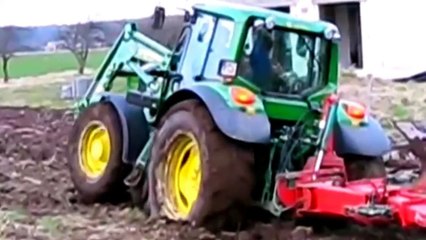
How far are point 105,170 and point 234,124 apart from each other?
2.14 metres

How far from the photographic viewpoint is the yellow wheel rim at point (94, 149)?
1008 centimetres

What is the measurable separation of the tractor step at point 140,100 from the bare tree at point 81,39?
21938mm

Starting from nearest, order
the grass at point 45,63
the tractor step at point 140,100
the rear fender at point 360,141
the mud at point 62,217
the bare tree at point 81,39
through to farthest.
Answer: the mud at point 62,217
the rear fender at point 360,141
the tractor step at point 140,100
the bare tree at point 81,39
the grass at point 45,63

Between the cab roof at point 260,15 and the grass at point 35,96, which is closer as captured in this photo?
the cab roof at point 260,15

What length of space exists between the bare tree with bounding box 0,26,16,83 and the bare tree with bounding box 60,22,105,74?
1871mm

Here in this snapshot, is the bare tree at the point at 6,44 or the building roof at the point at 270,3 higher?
the building roof at the point at 270,3

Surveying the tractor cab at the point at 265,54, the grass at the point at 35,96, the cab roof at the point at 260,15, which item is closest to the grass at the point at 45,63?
the grass at the point at 35,96

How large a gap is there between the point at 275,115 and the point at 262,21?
28.5 inches

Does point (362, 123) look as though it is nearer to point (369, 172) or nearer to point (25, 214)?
point (369, 172)

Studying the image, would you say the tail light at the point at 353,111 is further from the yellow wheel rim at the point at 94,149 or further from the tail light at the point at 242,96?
the yellow wheel rim at the point at 94,149

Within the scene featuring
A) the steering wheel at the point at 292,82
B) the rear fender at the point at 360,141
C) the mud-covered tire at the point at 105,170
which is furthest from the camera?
the mud-covered tire at the point at 105,170

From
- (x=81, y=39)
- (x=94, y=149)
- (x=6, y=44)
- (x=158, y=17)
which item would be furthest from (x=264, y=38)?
(x=6, y=44)

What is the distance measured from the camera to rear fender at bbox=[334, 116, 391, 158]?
8.56 m

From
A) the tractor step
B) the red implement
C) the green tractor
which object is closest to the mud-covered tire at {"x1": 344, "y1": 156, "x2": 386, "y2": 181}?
the green tractor
